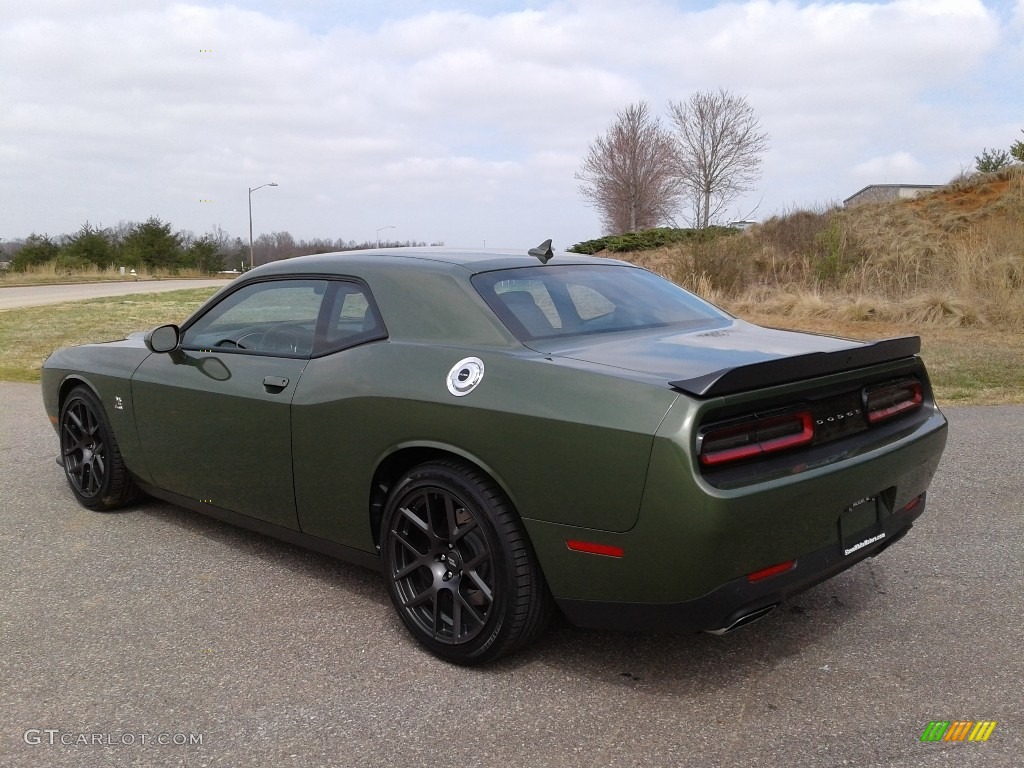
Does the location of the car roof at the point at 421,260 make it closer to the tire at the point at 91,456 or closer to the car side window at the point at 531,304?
the car side window at the point at 531,304

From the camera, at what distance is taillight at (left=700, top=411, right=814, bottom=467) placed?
267 centimetres

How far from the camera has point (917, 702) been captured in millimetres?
2865

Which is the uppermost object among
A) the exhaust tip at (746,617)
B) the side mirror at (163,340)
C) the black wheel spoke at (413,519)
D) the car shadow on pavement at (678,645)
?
the side mirror at (163,340)

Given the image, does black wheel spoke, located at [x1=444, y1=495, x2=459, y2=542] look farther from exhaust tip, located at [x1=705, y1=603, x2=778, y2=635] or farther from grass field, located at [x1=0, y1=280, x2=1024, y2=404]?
grass field, located at [x1=0, y1=280, x2=1024, y2=404]

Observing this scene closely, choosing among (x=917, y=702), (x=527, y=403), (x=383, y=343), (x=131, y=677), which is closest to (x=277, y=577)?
(x=131, y=677)

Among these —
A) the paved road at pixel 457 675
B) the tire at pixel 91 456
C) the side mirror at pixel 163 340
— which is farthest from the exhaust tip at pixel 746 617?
the tire at pixel 91 456

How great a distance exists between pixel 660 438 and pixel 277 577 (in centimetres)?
222

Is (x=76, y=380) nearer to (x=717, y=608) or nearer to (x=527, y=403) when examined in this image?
(x=527, y=403)

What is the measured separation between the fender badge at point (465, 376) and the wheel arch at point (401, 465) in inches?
7.8

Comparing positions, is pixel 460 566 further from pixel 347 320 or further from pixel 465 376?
pixel 347 320

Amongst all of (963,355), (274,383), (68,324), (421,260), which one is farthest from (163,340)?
(68,324)

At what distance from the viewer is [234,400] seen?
395 cm

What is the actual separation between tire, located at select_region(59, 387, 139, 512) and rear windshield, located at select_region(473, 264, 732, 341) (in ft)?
8.26

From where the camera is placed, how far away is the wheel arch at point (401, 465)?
10.0 ft
